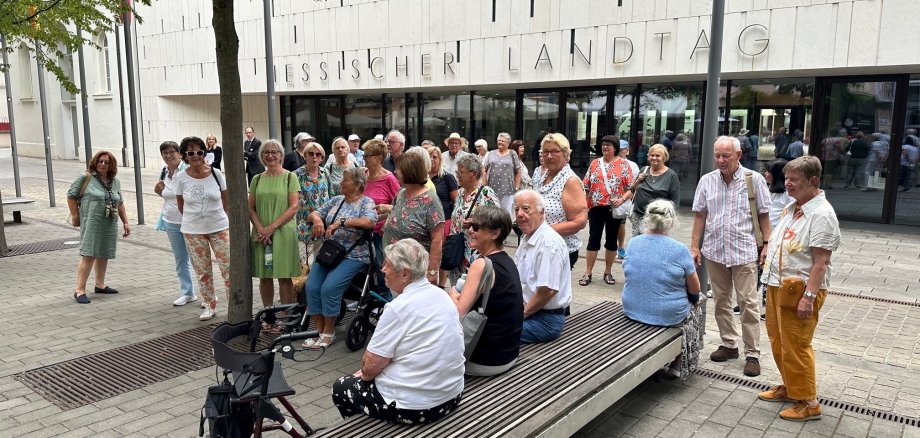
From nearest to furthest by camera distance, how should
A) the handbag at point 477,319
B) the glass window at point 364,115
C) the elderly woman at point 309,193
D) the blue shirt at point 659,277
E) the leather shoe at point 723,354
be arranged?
1. the handbag at point 477,319
2. the blue shirt at point 659,277
3. the leather shoe at point 723,354
4. the elderly woman at point 309,193
5. the glass window at point 364,115

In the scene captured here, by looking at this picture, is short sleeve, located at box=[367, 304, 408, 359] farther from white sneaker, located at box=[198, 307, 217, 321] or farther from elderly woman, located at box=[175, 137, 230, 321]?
white sneaker, located at box=[198, 307, 217, 321]

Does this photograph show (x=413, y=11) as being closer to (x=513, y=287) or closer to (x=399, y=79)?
(x=399, y=79)

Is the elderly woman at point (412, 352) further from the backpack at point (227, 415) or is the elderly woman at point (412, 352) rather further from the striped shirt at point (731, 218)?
the striped shirt at point (731, 218)

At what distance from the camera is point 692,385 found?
493cm

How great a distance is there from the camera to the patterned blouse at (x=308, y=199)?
249 inches

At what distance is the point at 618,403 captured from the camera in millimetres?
4641

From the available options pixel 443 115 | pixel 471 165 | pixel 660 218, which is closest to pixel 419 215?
pixel 471 165

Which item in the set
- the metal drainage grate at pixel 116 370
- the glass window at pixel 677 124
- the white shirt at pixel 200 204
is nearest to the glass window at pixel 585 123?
the glass window at pixel 677 124

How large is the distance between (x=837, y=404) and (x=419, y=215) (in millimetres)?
3268

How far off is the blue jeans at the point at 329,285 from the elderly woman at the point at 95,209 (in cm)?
323

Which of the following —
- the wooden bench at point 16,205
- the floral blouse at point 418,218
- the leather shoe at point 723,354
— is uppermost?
the floral blouse at point 418,218

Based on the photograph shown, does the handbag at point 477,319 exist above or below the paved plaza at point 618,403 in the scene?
above

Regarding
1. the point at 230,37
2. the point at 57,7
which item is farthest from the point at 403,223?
the point at 57,7

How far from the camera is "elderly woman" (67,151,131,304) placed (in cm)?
732
